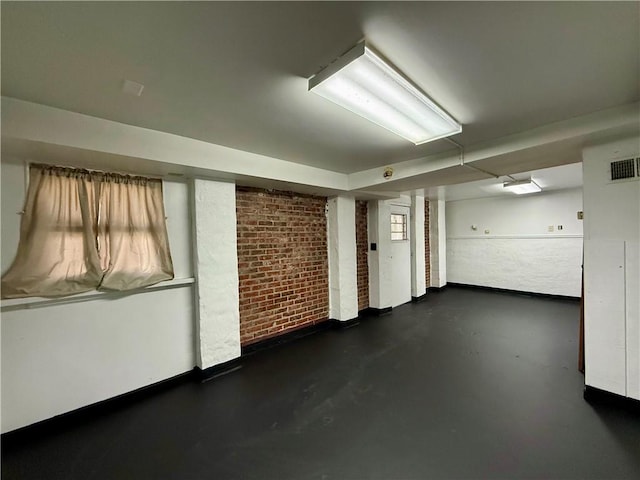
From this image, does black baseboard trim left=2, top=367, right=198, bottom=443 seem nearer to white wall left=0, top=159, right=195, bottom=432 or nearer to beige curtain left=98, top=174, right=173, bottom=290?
white wall left=0, top=159, right=195, bottom=432

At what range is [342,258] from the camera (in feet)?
14.1

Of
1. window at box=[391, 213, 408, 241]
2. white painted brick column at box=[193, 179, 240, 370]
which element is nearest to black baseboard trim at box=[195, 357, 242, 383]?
white painted brick column at box=[193, 179, 240, 370]

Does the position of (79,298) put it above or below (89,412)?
above

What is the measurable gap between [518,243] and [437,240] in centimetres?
182

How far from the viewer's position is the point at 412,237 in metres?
6.05

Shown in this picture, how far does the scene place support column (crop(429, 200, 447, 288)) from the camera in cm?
673

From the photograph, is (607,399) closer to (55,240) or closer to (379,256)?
(379,256)

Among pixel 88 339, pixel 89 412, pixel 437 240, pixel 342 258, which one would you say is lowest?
pixel 89 412

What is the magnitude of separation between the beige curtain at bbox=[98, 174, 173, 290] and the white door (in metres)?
3.99

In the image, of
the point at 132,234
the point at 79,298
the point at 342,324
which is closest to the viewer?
the point at 79,298

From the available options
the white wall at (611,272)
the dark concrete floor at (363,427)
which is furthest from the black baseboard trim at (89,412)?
the white wall at (611,272)

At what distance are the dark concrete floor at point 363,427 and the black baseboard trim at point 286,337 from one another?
0.16 m

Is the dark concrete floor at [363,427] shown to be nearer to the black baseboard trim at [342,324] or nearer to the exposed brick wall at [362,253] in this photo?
the black baseboard trim at [342,324]

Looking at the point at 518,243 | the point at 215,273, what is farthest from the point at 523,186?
the point at 215,273
